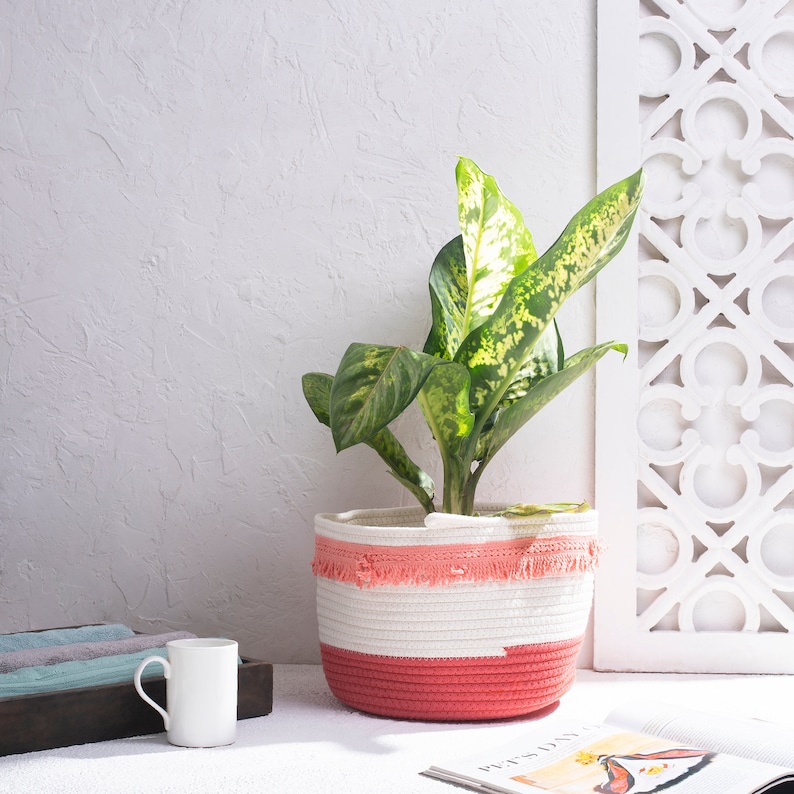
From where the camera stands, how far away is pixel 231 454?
1.17 metres

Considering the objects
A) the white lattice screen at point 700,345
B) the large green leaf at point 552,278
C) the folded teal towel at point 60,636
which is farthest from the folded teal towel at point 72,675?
the white lattice screen at point 700,345

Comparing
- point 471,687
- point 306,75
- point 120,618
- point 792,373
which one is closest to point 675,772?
point 471,687

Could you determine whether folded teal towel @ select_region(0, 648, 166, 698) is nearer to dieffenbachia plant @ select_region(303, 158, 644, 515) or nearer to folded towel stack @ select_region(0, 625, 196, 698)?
folded towel stack @ select_region(0, 625, 196, 698)

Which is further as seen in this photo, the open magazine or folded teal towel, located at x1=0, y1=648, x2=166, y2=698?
folded teal towel, located at x1=0, y1=648, x2=166, y2=698

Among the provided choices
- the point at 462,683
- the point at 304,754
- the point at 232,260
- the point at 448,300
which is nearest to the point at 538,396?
the point at 448,300

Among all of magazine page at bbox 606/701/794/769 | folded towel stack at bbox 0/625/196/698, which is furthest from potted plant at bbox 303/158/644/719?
folded towel stack at bbox 0/625/196/698

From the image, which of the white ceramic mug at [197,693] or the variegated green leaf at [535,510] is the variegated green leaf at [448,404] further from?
the white ceramic mug at [197,693]

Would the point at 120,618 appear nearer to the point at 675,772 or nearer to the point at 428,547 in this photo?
the point at 428,547

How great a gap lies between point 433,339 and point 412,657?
366 millimetres

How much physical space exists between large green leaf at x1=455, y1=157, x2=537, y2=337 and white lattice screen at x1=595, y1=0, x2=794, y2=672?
10.4 inches

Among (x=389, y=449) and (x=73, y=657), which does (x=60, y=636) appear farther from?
(x=389, y=449)

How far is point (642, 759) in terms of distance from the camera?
709 mm

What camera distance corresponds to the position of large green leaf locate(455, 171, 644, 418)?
830 mm

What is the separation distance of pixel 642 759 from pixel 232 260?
2.68 feet
